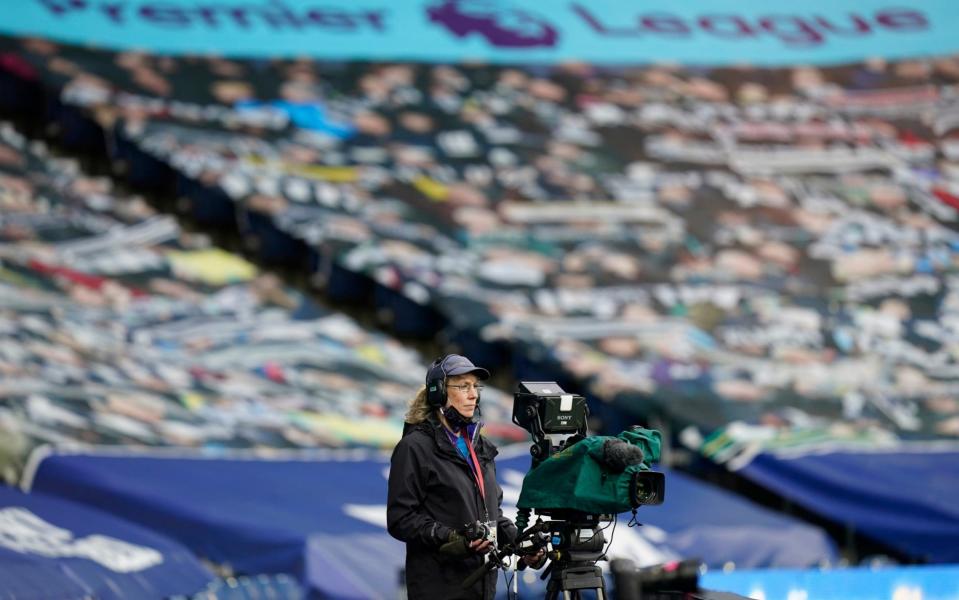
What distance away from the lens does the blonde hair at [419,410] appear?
432 cm

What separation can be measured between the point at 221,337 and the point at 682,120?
5.04m

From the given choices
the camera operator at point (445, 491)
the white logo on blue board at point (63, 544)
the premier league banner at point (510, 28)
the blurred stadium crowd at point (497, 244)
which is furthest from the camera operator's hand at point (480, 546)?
the premier league banner at point (510, 28)

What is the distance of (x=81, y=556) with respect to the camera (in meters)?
5.65

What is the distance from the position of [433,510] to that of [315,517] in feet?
8.24

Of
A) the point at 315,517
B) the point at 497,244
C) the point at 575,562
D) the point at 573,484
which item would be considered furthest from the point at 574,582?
the point at 497,244

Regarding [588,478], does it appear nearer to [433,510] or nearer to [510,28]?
[433,510]

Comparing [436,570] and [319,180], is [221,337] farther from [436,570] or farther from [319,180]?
[436,570]

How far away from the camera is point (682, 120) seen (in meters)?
13.3

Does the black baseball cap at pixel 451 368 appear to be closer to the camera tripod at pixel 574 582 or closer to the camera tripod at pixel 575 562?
the camera tripod at pixel 575 562

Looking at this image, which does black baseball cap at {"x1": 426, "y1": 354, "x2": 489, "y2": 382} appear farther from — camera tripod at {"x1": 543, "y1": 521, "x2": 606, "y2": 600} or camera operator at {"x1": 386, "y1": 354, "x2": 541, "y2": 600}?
camera tripod at {"x1": 543, "y1": 521, "x2": 606, "y2": 600}

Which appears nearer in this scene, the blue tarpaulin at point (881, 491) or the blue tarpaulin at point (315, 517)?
the blue tarpaulin at point (315, 517)

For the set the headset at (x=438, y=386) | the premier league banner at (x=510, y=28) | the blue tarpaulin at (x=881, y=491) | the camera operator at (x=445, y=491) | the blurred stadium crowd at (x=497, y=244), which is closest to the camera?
the camera operator at (x=445, y=491)

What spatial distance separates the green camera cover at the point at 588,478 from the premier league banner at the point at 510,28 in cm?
904

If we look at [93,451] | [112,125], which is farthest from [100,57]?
[93,451]
